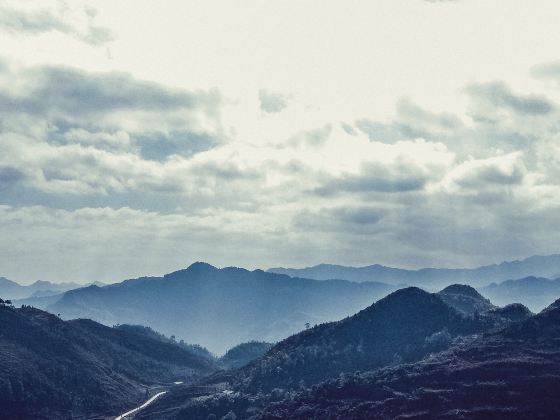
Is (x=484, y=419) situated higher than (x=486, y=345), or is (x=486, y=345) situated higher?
(x=486, y=345)

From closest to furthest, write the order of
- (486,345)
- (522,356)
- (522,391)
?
(522,391), (522,356), (486,345)

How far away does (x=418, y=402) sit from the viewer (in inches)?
6344

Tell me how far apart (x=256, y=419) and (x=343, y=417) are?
3016 centimetres

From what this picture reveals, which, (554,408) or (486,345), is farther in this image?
(486,345)

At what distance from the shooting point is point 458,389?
16475 centimetres

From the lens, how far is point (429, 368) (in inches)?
7318

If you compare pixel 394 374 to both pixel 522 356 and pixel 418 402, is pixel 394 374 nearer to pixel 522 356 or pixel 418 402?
pixel 418 402

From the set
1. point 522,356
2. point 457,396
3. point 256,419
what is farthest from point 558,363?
point 256,419

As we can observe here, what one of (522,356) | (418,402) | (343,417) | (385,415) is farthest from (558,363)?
(343,417)

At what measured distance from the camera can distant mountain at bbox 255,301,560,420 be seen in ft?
491

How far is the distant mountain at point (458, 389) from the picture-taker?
150m

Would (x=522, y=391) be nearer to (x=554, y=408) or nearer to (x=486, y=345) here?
(x=554, y=408)

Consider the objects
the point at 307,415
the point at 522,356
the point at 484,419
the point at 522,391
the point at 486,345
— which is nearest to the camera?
the point at 484,419

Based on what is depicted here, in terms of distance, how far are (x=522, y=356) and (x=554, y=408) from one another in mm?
40249
